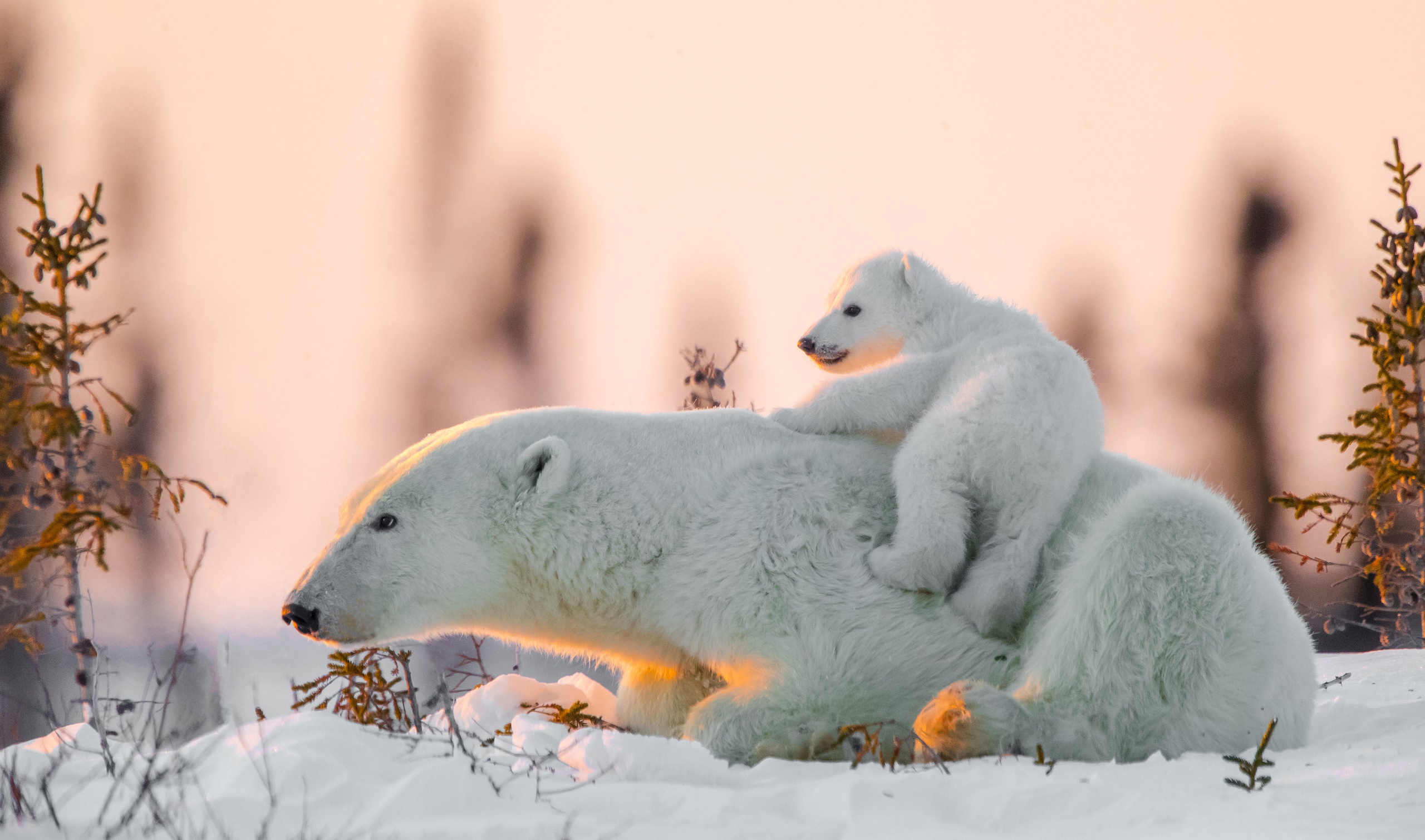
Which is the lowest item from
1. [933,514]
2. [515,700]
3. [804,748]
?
[515,700]

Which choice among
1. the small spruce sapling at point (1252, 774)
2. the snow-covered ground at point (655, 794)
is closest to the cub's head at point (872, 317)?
the snow-covered ground at point (655, 794)

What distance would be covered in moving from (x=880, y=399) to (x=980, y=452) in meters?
0.45

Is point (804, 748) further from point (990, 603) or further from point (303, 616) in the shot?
point (303, 616)

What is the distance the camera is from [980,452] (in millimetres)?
3213

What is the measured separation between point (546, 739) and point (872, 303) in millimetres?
1923

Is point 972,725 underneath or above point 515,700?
above

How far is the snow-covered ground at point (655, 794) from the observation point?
220 cm

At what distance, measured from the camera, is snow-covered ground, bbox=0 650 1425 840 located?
86.7 inches

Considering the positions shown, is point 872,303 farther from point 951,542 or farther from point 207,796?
point 207,796

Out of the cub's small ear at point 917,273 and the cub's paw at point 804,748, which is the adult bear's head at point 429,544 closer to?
the cub's paw at point 804,748

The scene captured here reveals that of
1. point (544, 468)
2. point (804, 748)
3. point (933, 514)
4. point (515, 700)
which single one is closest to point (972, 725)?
point (804, 748)

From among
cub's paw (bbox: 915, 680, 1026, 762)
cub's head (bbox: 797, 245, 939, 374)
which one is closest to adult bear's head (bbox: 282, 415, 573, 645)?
cub's head (bbox: 797, 245, 939, 374)

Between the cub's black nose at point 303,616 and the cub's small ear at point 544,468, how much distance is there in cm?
70

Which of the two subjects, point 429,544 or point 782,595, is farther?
point 429,544
